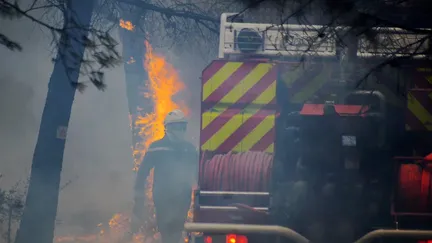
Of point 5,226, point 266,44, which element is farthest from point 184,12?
point 5,226

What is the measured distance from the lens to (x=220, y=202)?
502 centimetres

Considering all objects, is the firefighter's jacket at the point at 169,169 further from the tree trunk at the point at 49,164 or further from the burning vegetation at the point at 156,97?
the burning vegetation at the point at 156,97

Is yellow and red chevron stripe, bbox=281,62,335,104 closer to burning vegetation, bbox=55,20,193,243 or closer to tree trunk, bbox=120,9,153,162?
burning vegetation, bbox=55,20,193,243

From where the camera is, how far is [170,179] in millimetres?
8586

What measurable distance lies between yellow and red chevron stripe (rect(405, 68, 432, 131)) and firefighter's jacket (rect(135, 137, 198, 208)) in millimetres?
3682

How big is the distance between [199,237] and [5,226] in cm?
527

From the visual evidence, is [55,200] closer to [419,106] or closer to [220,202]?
[220,202]

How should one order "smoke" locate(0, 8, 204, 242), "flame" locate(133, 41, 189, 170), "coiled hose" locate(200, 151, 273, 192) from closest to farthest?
"coiled hose" locate(200, 151, 273, 192) < "smoke" locate(0, 8, 204, 242) < "flame" locate(133, 41, 189, 170)

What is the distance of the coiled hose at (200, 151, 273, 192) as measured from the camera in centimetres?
529

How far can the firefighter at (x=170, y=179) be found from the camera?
840 centimetres

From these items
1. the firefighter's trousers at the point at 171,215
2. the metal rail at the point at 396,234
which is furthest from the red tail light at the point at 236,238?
the firefighter's trousers at the point at 171,215

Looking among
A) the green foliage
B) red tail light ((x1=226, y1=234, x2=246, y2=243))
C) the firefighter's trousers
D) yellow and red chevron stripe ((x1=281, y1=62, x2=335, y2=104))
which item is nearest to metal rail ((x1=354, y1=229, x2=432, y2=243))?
red tail light ((x1=226, y1=234, x2=246, y2=243))

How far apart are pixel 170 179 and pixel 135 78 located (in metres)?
5.86

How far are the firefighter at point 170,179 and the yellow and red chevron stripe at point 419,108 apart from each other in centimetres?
371
